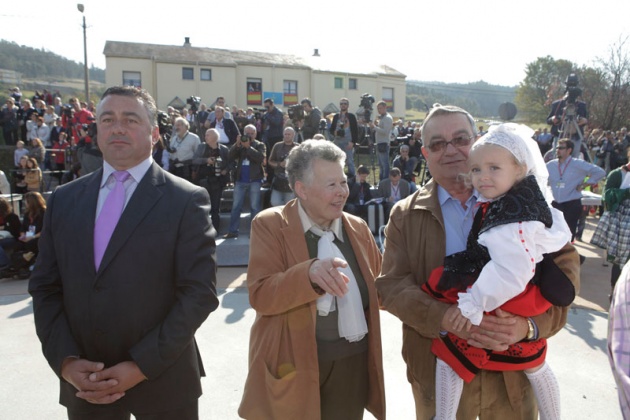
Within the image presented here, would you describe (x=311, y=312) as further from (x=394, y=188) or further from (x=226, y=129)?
(x=226, y=129)

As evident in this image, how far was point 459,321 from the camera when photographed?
6.07 ft

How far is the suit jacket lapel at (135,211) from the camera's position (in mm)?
1897

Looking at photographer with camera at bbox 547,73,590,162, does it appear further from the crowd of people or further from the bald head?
the crowd of people

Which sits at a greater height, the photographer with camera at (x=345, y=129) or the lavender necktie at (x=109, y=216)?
the photographer with camera at (x=345, y=129)

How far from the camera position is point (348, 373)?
230cm

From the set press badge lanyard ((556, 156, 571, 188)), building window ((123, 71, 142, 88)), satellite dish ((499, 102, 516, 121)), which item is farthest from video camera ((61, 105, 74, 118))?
building window ((123, 71, 142, 88))

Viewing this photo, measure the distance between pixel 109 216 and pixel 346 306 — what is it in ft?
3.75

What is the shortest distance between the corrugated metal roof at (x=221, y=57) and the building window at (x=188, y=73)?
2.04ft

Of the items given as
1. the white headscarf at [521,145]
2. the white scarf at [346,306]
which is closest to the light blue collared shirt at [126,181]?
the white scarf at [346,306]

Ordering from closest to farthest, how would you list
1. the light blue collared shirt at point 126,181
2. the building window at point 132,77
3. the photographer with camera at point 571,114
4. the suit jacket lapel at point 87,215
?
the suit jacket lapel at point 87,215
the light blue collared shirt at point 126,181
the photographer with camera at point 571,114
the building window at point 132,77

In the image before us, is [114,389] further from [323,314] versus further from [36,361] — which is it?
[36,361]

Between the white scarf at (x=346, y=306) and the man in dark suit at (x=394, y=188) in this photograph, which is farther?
the man in dark suit at (x=394, y=188)

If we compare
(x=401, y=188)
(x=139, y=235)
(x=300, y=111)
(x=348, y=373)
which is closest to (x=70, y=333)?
(x=139, y=235)

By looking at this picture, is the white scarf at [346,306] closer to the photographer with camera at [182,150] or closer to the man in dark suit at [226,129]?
the photographer with camera at [182,150]
